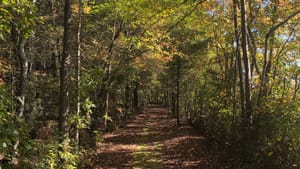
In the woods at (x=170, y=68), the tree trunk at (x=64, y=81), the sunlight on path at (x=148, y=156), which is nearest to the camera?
the woods at (x=170, y=68)

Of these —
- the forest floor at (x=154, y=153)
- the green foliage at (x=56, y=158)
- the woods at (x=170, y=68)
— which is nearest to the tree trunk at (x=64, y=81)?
the woods at (x=170, y=68)

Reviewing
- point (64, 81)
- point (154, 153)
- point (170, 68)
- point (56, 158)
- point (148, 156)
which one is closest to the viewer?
point (56, 158)

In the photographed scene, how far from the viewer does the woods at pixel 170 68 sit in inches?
283

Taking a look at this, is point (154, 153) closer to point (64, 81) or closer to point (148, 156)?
point (148, 156)

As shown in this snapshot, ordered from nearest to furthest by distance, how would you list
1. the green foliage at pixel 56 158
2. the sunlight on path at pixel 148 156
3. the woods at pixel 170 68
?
1. the green foliage at pixel 56 158
2. the woods at pixel 170 68
3. the sunlight on path at pixel 148 156

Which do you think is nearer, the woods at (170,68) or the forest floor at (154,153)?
the woods at (170,68)

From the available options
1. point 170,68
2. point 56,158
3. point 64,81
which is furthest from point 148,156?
point 170,68

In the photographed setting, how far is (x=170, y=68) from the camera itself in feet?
82.8

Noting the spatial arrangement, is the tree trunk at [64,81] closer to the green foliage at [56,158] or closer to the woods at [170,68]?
the woods at [170,68]

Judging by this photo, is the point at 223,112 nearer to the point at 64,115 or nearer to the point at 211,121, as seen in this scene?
the point at 211,121

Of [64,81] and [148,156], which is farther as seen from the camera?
[148,156]

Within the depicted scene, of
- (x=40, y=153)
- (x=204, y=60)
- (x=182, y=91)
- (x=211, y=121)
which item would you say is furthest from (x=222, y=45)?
(x=182, y=91)

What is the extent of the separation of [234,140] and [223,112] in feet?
8.53

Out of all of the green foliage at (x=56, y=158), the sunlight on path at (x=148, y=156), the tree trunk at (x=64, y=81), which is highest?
the tree trunk at (x=64, y=81)
